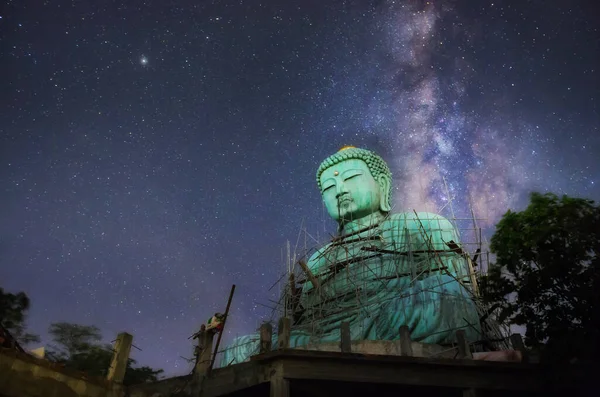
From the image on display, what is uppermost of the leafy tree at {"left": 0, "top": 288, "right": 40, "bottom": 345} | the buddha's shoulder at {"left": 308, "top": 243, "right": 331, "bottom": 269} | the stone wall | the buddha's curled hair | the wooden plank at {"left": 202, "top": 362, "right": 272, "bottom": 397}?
the buddha's curled hair

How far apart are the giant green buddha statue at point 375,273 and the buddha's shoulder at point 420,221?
32 mm

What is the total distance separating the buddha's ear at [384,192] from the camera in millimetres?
20781

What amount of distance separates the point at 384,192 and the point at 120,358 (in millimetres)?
13011

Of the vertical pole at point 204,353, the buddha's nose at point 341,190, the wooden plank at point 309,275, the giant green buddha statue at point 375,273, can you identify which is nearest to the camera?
the vertical pole at point 204,353

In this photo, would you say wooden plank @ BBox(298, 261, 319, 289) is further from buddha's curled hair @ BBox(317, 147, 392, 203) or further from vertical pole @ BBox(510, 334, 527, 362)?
vertical pole @ BBox(510, 334, 527, 362)

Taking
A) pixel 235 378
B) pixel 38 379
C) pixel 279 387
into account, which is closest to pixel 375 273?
pixel 235 378

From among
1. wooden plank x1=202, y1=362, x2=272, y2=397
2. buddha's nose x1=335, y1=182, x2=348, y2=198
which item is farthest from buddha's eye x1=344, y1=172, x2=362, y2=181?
wooden plank x1=202, y1=362, x2=272, y2=397

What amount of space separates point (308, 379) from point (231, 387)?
1.42 metres

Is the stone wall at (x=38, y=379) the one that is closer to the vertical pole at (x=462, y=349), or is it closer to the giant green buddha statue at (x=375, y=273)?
the giant green buddha statue at (x=375, y=273)

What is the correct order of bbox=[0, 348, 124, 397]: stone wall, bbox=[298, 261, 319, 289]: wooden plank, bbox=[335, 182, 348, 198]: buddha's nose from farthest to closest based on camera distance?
bbox=[335, 182, 348, 198]: buddha's nose < bbox=[298, 261, 319, 289]: wooden plank < bbox=[0, 348, 124, 397]: stone wall

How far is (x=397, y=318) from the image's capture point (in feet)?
48.9

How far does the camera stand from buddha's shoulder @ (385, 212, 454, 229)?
18.0 metres

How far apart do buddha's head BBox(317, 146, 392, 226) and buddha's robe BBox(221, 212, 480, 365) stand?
49.8 inches

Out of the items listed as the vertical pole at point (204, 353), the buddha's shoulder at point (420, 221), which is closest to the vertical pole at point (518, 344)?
the vertical pole at point (204, 353)
